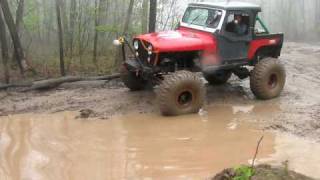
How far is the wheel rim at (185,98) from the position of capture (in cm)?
972

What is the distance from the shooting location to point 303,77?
12836mm

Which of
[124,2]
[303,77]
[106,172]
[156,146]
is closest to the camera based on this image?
[106,172]

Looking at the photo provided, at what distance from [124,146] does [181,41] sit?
2.80 metres

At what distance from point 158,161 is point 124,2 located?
1050 centimetres

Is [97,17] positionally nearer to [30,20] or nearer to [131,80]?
[30,20]

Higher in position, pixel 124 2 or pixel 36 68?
pixel 124 2

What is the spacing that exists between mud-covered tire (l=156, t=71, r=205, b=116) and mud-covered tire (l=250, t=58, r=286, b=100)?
1.57m

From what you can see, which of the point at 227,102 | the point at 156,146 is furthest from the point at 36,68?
the point at 156,146

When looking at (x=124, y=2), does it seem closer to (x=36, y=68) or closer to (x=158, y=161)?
(x=36, y=68)

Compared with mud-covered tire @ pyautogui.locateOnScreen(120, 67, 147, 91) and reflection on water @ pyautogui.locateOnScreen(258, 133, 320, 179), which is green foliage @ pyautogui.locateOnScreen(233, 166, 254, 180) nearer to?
reflection on water @ pyautogui.locateOnScreen(258, 133, 320, 179)

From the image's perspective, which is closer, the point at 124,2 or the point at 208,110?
the point at 208,110

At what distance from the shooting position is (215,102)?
425 inches

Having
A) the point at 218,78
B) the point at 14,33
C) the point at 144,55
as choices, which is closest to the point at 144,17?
the point at 14,33

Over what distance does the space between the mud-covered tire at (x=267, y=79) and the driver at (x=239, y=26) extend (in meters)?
0.79
